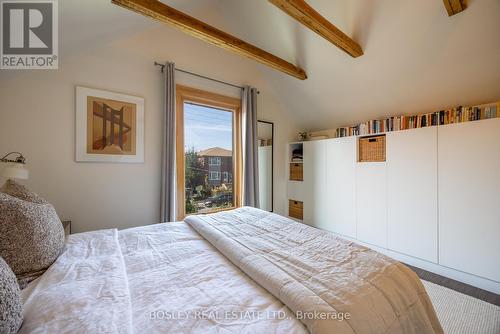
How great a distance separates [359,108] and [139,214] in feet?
11.1

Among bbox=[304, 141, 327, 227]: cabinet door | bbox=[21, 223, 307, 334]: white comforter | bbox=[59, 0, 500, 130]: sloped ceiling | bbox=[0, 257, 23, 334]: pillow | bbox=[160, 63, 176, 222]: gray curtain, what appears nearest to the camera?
bbox=[0, 257, 23, 334]: pillow

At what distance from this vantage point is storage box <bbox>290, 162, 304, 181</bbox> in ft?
12.3

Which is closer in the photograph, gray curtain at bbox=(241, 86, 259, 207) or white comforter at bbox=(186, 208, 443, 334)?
white comforter at bbox=(186, 208, 443, 334)

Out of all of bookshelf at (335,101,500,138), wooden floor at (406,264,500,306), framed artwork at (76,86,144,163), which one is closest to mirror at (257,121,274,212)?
bookshelf at (335,101,500,138)

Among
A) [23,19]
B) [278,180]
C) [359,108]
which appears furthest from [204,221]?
[359,108]

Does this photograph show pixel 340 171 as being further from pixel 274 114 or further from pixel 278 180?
pixel 274 114

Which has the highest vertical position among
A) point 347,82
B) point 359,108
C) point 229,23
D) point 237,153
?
point 229,23

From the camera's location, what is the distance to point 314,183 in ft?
11.6

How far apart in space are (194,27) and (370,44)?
1.97 m

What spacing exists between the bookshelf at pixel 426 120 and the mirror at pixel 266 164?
1184 mm

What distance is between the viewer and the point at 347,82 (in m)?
2.88

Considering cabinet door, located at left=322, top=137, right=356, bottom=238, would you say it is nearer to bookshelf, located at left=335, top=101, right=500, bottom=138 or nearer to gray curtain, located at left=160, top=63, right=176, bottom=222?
bookshelf, located at left=335, top=101, right=500, bottom=138

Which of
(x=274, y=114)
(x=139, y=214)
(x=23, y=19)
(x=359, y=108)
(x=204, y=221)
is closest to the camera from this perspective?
(x=23, y=19)

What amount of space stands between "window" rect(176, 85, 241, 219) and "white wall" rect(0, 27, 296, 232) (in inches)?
10.5
